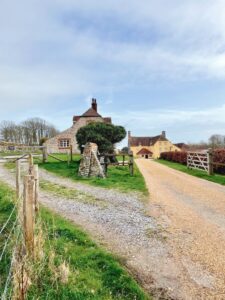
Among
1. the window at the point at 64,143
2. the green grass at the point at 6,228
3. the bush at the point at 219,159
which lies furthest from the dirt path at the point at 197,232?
the window at the point at 64,143

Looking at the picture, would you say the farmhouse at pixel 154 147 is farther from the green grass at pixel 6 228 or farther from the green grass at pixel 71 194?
the green grass at pixel 6 228

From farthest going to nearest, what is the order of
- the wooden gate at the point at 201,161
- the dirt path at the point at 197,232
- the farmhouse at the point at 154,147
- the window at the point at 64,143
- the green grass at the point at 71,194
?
1. the farmhouse at the point at 154,147
2. the window at the point at 64,143
3. the wooden gate at the point at 201,161
4. the green grass at the point at 71,194
5. the dirt path at the point at 197,232

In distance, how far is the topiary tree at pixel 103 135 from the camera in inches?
829

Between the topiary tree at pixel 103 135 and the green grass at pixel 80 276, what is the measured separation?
16.0m

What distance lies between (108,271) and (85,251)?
846 mm

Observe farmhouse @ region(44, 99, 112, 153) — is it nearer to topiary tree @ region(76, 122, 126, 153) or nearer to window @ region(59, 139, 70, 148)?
window @ region(59, 139, 70, 148)

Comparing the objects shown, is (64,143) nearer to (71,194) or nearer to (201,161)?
(201,161)

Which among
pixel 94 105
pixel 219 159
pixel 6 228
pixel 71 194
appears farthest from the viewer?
pixel 94 105

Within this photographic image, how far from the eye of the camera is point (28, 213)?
3.81 meters

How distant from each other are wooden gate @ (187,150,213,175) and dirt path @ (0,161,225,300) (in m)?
7.39

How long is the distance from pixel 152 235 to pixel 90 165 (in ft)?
29.6

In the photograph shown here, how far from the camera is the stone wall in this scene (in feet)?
47.2

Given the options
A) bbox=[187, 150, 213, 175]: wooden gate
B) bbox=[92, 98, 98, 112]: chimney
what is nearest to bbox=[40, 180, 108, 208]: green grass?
bbox=[187, 150, 213, 175]: wooden gate

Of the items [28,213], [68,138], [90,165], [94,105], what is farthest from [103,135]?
[94,105]
